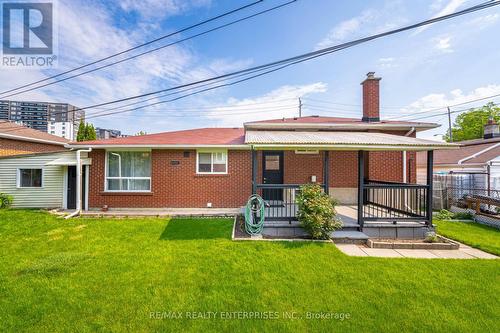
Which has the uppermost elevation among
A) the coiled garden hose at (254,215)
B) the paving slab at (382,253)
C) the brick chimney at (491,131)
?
the brick chimney at (491,131)

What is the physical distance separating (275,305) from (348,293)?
1.23 metres

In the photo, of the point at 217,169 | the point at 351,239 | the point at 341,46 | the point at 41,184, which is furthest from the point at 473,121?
the point at 41,184

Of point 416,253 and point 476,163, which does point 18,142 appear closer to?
point 416,253

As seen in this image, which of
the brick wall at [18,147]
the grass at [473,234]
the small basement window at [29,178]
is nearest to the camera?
the grass at [473,234]

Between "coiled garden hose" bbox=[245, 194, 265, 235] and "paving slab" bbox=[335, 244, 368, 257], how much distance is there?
6.84 feet

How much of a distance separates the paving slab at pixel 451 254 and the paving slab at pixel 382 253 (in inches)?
37.4

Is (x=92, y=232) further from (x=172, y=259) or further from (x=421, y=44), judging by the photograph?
(x=421, y=44)

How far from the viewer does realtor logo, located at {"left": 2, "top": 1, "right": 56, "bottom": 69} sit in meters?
7.32

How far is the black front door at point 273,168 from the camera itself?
29.9 feet

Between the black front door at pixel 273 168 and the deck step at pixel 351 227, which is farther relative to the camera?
the black front door at pixel 273 168

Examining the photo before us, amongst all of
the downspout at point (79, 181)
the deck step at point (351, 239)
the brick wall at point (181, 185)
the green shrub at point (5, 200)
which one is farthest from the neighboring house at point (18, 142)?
the deck step at point (351, 239)

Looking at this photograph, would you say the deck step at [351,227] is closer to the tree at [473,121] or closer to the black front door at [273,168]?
the black front door at [273,168]

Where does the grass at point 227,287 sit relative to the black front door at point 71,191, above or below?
below

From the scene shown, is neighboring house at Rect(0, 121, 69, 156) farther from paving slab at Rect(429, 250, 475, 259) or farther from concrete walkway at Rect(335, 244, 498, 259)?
paving slab at Rect(429, 250, 475, 259)
